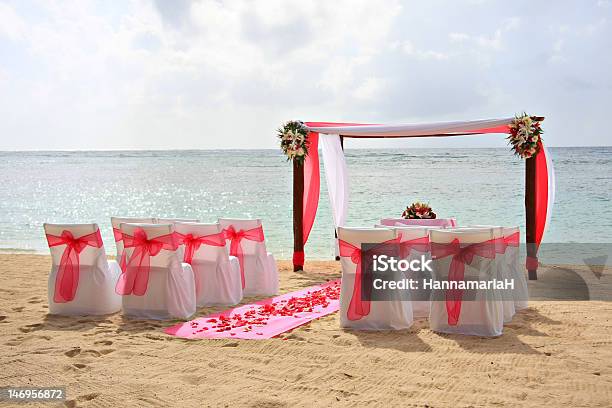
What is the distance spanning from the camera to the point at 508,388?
3832 millimetres

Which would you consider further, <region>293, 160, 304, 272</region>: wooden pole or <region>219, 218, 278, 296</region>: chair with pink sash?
<region>293, 160, 304, 272</region>: wooden pole

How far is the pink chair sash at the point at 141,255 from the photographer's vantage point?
579 cm

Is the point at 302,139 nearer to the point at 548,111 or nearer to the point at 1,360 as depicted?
the point at 1,360

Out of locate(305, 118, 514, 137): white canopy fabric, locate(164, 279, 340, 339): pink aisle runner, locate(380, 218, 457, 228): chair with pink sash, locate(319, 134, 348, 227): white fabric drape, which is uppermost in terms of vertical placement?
locate(305, 118, 514, 137): white canopy fabric

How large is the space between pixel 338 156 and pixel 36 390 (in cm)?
655

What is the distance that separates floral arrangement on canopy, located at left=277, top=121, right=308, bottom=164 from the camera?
358 inches

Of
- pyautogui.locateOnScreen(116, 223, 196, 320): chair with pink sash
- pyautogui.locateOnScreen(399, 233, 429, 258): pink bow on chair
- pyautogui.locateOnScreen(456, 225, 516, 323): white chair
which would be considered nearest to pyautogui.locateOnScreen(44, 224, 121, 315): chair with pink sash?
pyautogui.locateOnScreen(116, 223, 196, 320): chair with pink sash

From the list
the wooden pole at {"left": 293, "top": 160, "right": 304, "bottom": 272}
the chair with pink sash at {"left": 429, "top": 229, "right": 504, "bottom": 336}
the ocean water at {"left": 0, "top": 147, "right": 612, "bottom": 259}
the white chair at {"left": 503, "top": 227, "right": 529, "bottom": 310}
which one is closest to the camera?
the chair with pink sash at {"left": 429, "top": 229, "right": 504, "bottom": 336}

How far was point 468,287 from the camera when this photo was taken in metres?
5.29

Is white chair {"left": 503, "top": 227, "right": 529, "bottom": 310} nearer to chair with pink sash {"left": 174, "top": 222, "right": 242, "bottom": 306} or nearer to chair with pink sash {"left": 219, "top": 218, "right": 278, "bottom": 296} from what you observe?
chair with pink sash {"left": 219, "top": 218, "right": 278, "bottom": 296}

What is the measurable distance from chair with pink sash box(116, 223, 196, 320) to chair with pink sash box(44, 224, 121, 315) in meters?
0.28

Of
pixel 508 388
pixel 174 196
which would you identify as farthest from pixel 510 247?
pixel 174 196

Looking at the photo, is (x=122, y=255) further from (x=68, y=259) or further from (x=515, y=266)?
(x=515, y=266)

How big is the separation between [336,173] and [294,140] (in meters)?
1.05
